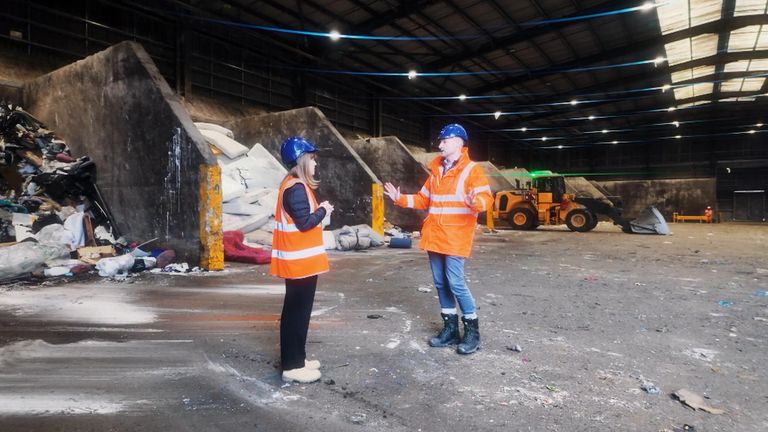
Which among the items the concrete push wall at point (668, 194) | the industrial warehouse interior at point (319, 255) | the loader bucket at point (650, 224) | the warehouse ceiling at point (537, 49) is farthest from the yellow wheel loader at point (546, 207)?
the concrete push wall at point (668, 194)

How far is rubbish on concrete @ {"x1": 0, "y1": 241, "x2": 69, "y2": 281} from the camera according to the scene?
4711 mm

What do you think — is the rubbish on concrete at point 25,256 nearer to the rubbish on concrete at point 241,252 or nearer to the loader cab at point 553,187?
the rubbish on concrete at point 241,252

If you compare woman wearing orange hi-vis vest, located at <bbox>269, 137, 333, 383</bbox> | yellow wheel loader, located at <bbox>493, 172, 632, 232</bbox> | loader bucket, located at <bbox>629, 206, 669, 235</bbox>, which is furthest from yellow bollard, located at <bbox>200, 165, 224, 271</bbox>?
loader bucket, located at <bbox>629, 206, 669, 235</bbox>

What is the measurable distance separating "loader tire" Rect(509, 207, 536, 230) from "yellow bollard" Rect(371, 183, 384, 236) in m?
8.21

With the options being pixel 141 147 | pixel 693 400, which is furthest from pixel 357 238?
pixel 693 400

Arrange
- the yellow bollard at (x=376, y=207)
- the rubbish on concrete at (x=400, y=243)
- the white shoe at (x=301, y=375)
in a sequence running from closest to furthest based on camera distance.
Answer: the white shoe at (x=301, y=375) < the rubbish on concrete at (x=400, y=243) < the yellow bollard at (x=376, y=207)

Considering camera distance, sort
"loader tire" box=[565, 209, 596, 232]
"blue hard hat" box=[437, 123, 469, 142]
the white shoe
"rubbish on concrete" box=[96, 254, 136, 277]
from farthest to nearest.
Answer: "loader tire" box=[565, 209, 596, 232] → "rubbish on concrete" box=[96, 254, 136, 277] → "blue hard hat" box=[437, 123, 469, 142] → the white shoe

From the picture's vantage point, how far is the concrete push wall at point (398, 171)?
11.7m

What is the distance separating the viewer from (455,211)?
2.82m

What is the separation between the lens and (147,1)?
10.8 metres

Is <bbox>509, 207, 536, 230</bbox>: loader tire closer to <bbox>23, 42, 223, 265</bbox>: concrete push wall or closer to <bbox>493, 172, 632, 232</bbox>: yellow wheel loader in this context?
<bbox>493, 172, 632, 232</bbox>: yellow wheel loader

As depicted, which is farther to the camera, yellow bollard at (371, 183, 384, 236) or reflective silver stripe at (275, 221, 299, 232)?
yellow bollard at (371, 183, 384, 236)

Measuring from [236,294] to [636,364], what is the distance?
3.81m

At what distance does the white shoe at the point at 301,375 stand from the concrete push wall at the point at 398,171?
9369mm
